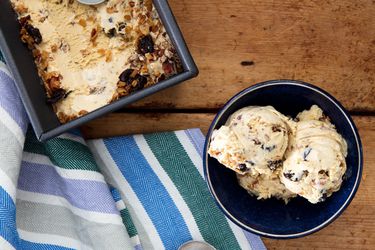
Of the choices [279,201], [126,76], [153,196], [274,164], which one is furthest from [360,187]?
[126,76]

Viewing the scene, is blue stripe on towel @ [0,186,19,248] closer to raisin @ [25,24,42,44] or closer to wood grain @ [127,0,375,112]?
raisin @ [25,24,42,44]

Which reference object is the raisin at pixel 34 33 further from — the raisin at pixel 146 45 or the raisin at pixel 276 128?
the raisin at pixel 276 128

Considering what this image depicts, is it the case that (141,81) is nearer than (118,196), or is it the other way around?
(141,81)

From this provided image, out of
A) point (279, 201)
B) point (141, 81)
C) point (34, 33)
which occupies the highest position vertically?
point (34, 33)

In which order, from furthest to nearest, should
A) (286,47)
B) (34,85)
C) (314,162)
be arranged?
(286,47), (34,85), (314,162)

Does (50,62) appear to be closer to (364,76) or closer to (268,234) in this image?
(268,234)

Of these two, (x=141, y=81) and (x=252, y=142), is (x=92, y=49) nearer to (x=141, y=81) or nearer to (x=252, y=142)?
(x=141, y=81)

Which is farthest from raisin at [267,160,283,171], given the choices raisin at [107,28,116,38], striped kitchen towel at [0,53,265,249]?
raisin at [107,28,116,38]
